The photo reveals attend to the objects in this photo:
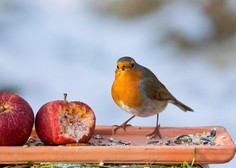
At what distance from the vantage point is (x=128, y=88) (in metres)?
2.95

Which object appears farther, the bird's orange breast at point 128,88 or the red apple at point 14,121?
the bird's orange breast at point 128,88

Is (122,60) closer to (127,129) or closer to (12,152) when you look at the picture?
(127,129)

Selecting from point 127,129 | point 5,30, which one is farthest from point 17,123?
point 5,30

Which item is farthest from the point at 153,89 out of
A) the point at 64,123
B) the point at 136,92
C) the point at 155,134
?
the point at 64,123

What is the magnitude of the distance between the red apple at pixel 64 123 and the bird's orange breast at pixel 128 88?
43cm

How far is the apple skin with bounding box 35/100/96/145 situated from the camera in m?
2.41

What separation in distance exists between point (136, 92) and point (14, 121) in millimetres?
702

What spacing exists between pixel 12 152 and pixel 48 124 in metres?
0.18

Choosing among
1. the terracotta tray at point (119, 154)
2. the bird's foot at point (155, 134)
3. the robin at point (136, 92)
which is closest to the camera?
the terracotta tray at point (119, 154)

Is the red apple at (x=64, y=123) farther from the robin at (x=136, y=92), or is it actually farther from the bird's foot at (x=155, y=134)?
the robin at (x=136, y=92)

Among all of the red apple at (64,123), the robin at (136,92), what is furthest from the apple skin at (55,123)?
the robin at (136,92)

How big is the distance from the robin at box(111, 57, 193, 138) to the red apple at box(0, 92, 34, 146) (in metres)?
0.55

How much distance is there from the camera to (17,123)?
2.36 metres

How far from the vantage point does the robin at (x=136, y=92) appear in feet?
9.54
